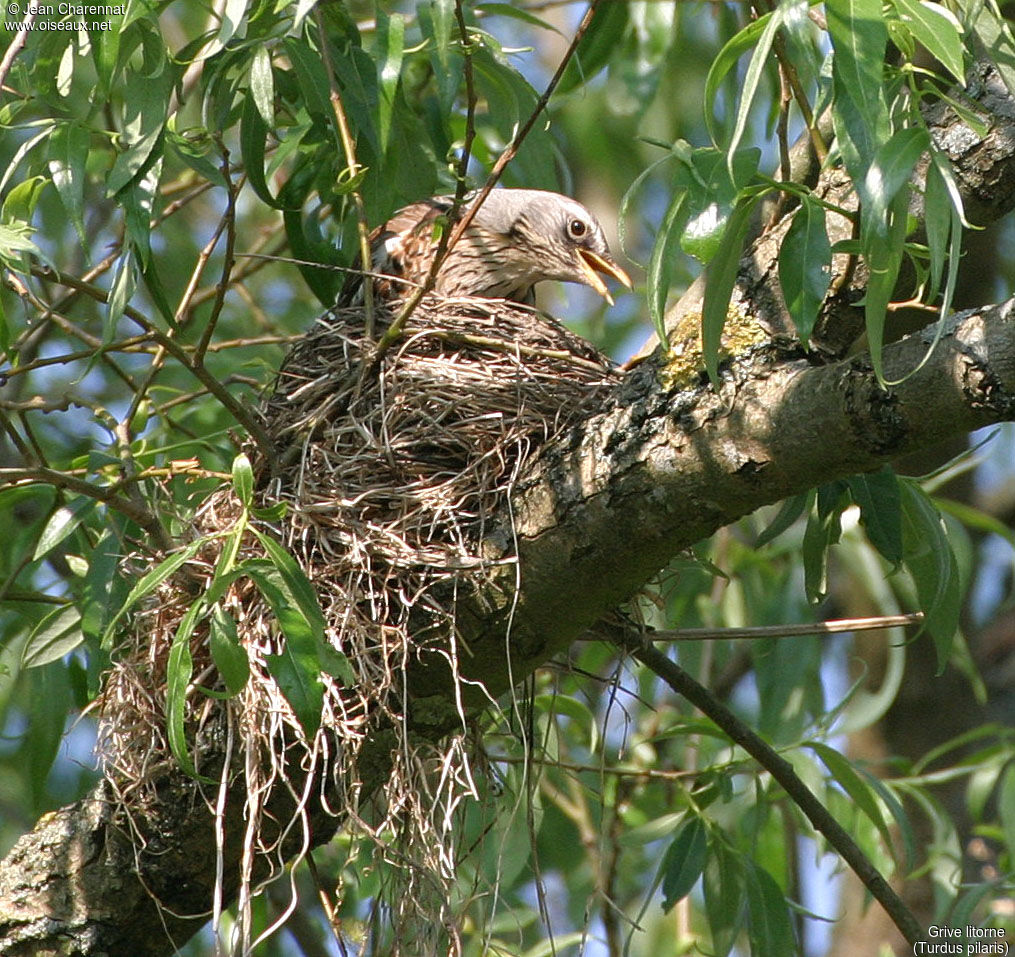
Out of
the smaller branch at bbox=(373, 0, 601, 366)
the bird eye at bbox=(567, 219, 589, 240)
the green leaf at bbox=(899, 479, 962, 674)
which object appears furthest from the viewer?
the bird eye at bbox=(567, 219, 589, 240)

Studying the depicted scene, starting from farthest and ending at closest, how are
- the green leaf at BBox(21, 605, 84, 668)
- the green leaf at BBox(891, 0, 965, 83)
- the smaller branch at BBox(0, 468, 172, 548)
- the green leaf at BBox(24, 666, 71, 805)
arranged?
the green leaf at BBox(24, 666, 71, 805) < the green leaf at BBox(21, 605, 84, 668) < the smaller branch at BBox(0, 468, 172, 548) < the green leaf at BBox(891, 0, 965, 83)

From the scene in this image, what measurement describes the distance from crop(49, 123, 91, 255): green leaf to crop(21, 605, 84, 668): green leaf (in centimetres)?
100

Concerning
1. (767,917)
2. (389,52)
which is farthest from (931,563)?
(389,52)

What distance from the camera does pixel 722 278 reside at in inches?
75.5

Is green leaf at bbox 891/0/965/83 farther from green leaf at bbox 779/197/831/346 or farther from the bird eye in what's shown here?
the bird eye

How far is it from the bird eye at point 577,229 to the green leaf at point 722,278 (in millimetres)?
2288

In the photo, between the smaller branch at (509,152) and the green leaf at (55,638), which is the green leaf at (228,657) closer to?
the smaller branch at (509,152)

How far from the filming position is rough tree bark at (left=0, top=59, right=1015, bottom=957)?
6.30 ft

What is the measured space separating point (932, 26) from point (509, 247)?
2.46 meters

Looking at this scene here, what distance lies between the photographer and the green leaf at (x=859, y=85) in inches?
62.7

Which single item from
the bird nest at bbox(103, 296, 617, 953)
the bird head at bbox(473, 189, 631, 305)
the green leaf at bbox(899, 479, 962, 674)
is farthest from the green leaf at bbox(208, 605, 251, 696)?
the bird head at bbox(473, 189, 631, 305)

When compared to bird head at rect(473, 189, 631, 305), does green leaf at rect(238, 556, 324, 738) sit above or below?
below

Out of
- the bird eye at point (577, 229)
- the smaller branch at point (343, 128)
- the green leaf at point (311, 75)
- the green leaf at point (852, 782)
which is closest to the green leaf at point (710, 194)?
the smaller branch at point (343, 128)

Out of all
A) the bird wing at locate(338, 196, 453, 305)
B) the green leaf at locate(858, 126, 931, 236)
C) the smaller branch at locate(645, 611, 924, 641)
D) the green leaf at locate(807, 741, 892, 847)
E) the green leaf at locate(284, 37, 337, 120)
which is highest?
the bird wing at locate(338, 196, 453, 305)
